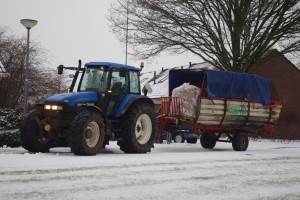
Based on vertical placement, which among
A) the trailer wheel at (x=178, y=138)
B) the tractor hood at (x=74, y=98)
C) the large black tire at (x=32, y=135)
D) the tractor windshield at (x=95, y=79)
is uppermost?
the tractor windshield at (x=95, y=79)

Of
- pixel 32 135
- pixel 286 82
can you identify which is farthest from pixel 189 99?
pixel 286 82

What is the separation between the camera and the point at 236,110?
16672 mm

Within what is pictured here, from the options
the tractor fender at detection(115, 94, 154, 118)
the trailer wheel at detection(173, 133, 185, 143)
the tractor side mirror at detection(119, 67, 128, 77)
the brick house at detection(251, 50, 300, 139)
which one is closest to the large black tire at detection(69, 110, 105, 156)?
the tractor fender at detection(115, 94, 154, 118)

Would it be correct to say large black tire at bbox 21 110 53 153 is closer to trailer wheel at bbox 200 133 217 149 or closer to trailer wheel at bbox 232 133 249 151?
trailer wheel at bbox 232 133 249 151

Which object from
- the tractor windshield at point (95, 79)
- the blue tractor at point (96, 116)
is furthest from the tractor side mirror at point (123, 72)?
the tractor windshield at point (95, 79)

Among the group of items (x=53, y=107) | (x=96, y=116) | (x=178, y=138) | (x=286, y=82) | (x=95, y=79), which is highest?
(x=286, y=82)

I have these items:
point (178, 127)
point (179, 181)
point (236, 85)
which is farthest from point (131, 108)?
point (179, 181)

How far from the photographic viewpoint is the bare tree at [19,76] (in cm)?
2870

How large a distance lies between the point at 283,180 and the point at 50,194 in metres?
4.22

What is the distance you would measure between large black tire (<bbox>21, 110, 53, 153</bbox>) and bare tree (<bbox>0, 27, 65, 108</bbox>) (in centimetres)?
1477

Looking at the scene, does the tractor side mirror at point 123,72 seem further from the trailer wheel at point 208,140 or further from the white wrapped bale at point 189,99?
the trailer wheel at point 208,140

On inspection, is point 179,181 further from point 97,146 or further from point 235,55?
point 235,55

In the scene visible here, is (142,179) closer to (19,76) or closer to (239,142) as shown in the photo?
(239,142)

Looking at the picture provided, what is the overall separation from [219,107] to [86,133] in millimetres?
5522
